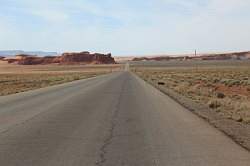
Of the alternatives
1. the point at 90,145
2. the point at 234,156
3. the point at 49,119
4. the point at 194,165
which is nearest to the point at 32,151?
the point at 90,145

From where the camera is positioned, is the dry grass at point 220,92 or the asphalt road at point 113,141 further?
the dry grass at point 220,92

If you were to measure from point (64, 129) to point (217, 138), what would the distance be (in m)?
4.02

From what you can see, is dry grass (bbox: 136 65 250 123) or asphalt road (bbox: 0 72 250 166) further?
dry grass (bbox: 136 65 250 123)

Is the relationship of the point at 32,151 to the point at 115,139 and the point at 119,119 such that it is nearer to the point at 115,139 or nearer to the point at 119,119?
the point at 115,139

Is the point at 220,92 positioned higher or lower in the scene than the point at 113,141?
lower

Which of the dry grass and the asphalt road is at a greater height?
the asphalt road

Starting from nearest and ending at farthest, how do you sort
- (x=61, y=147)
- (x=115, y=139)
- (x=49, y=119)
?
(x=61, y=147) → (x=115, y=139) → (x=49, y=119)

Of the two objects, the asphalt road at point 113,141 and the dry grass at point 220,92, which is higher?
the asphalt road at point 113,141

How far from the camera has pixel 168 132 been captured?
12102mm

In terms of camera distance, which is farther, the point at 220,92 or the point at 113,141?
the point at 220,92

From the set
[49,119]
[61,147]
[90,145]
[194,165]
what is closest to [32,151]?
[61,147]

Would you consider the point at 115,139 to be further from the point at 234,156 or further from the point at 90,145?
the point at 234,156

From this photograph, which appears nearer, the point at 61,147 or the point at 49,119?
the point at 61,147

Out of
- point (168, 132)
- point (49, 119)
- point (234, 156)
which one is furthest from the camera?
point (49, 119)
